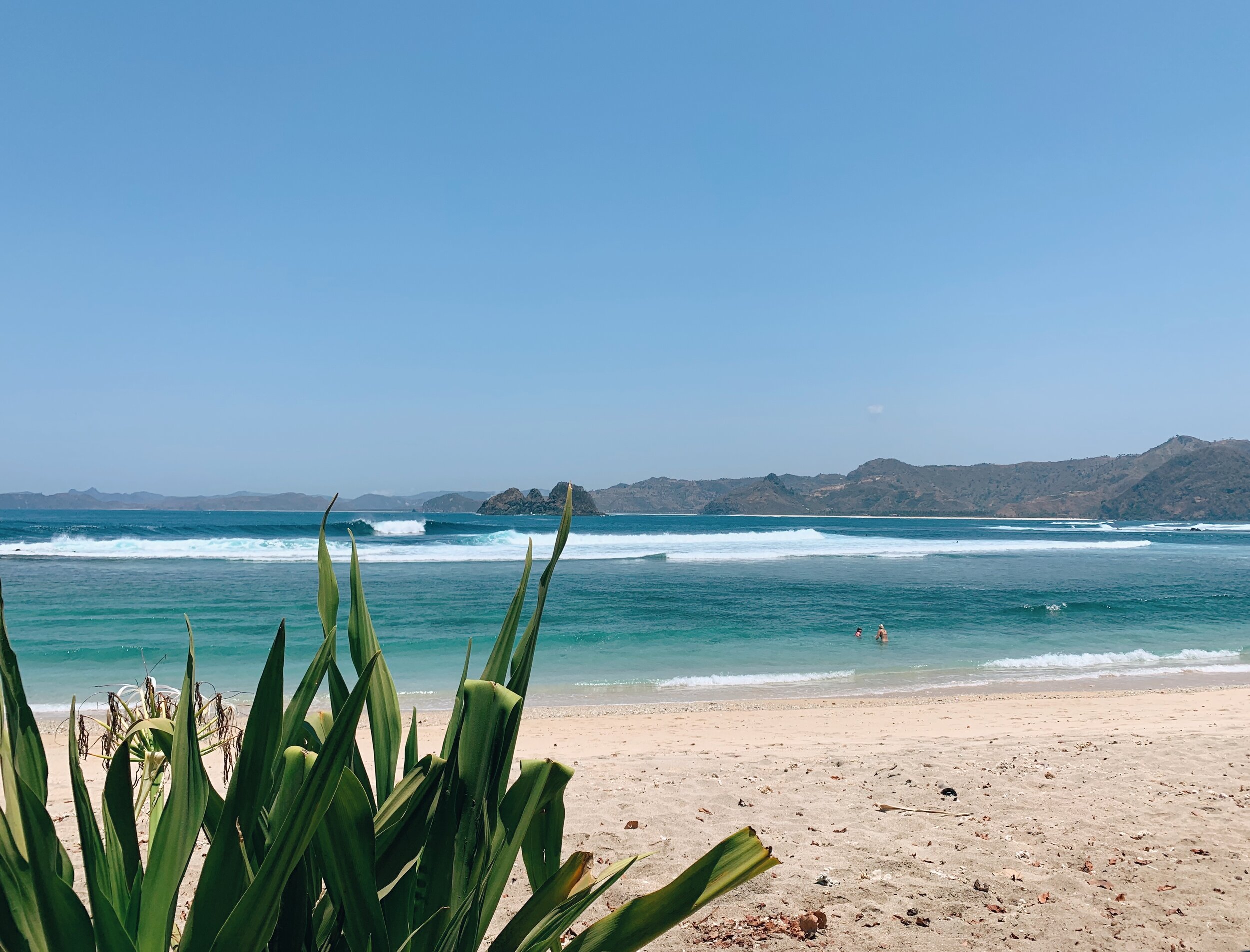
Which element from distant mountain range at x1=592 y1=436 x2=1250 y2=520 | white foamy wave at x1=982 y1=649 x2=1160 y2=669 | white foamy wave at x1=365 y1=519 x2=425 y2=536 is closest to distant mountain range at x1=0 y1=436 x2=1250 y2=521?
distant mountain range at x1=592 y1=436 x2=1250 y2=520

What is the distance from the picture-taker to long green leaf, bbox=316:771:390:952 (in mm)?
1036

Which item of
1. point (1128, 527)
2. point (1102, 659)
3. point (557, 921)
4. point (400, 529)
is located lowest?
point (1128, 527)

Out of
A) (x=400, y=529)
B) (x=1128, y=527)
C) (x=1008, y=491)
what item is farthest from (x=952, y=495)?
(x=400, y=529)

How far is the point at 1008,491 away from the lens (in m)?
151

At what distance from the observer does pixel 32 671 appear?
390 inches

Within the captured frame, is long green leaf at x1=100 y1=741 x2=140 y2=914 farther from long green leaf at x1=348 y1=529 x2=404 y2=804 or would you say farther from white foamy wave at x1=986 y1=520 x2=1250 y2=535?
white foamy wave at x1=986 y1=520 x2=1250 y2=535

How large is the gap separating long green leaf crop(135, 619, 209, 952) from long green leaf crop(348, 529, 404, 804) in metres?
0.29

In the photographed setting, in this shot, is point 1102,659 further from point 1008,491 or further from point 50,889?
point 1008,491

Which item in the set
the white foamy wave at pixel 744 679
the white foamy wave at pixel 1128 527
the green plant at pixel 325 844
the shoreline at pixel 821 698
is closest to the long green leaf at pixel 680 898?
the green plant at pixel 325 844

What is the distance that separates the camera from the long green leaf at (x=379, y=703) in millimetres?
1264

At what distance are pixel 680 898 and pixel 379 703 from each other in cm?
59

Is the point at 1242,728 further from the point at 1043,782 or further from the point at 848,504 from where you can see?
the point at 848,504

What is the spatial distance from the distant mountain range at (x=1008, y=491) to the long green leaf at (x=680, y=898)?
441 feet

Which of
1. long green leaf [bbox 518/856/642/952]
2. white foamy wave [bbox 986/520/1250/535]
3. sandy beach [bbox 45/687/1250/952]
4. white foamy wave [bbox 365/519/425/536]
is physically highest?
long green leaf [bbox 518/856/642/952]
